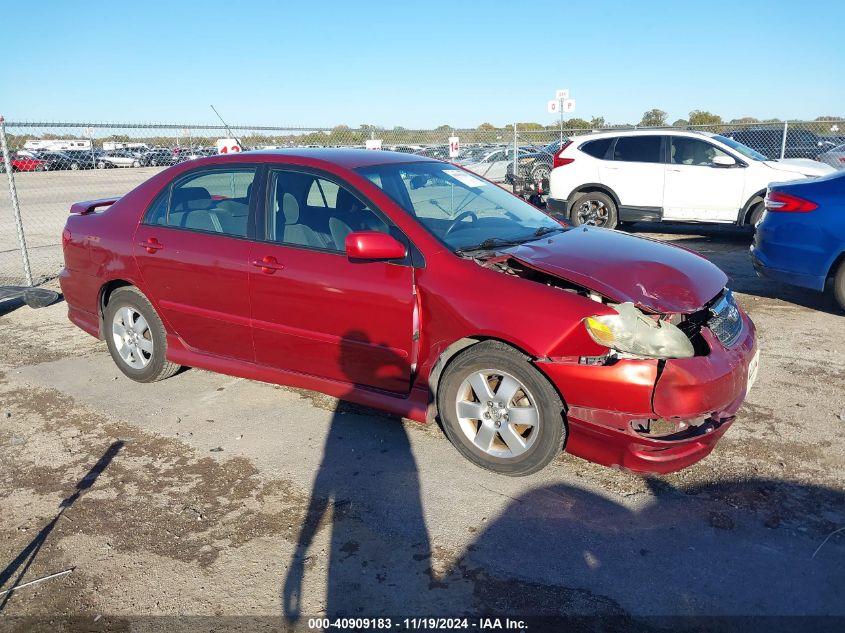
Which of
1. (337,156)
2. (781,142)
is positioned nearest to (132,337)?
(337,156)

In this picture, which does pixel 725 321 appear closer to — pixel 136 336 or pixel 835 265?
pixel 835 265

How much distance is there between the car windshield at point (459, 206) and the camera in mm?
4160

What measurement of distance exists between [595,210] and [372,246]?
847 centimetres

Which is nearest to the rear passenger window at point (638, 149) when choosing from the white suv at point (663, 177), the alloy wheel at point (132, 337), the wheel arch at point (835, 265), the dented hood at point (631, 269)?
the white suv at point (663, 177)

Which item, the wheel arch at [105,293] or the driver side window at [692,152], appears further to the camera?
the driver side window at [692,152]

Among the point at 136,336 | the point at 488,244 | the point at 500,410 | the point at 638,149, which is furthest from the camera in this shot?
the point at 638,149

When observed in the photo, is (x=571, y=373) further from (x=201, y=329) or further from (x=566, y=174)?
(x=566, y=174)

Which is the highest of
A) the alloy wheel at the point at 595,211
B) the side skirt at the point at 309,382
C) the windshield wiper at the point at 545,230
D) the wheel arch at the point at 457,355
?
the windshield wiper at the point at 545,230

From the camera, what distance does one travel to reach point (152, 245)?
16.1 ft

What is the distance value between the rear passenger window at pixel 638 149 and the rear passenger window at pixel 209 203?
318 inches

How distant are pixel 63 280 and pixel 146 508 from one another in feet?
9.42

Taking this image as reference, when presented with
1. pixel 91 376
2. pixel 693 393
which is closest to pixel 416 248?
pixel 693 393

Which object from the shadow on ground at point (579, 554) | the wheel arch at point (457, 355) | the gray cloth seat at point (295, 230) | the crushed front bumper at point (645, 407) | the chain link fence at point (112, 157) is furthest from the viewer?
the chain link fence at point (112, 157)

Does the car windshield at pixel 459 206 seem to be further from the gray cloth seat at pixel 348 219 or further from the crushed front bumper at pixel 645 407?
the crushed front bumper at pixel 645 407
